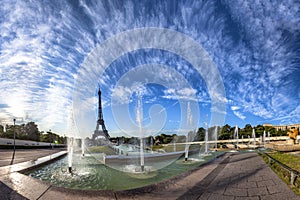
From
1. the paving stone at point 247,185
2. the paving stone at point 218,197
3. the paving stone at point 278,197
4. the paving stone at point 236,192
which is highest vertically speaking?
the paving stone at point 278,197

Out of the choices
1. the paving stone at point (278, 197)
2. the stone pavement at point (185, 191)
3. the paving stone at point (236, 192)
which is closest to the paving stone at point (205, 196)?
the stone pavement at point (185, 191)

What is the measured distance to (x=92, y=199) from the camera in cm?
419

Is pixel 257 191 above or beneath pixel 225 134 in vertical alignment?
above

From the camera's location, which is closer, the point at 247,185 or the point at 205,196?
the point at 205,196

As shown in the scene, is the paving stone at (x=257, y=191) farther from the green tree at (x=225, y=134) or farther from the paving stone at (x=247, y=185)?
the green tree at (x=225, y=134)

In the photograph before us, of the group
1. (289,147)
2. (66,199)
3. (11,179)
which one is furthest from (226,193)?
(289,147)

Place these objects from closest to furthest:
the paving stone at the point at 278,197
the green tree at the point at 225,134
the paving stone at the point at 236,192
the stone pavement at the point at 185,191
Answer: the paving stone at the point at 278,197
the stone pavement at the point at 185,191
the paving stone at the point at 236,192
the green tree at the point at 225,134

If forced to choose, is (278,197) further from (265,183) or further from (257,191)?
(265,183)

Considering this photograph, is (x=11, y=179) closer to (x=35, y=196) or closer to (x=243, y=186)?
(x=35, y=196)

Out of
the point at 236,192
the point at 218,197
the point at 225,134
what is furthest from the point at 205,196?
the point at 225,134

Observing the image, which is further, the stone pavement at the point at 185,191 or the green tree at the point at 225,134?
the green tree at the point at 225,134

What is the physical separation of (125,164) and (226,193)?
7.36 metres

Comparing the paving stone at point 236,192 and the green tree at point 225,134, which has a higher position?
the paving stone at point 236,192

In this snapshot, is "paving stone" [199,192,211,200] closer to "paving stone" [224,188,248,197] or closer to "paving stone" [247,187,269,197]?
"paving stone" [224,188,248,197]
